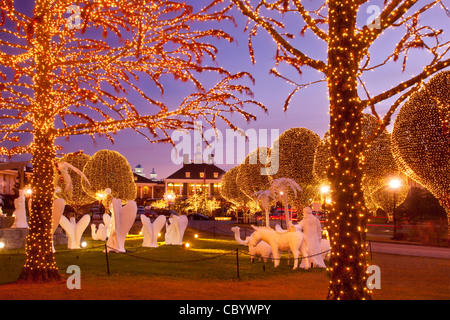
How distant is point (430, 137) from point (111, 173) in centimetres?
3303

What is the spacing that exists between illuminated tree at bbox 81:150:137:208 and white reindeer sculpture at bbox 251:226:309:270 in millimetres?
29842

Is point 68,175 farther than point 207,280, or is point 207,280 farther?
point 68,175

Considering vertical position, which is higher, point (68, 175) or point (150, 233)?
point (68, 175)

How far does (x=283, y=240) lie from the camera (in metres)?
14.3

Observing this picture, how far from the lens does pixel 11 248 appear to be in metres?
19.4

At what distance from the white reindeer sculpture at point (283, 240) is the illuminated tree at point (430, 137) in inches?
235

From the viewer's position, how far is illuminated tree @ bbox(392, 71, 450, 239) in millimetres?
15742

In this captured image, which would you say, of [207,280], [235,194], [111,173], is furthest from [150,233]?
[235,194]

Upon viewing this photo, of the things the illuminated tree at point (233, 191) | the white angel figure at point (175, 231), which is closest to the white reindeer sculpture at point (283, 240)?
the white angel figure at point (175, 231)

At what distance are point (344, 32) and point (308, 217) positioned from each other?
815 cm

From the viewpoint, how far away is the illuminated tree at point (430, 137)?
15742mm

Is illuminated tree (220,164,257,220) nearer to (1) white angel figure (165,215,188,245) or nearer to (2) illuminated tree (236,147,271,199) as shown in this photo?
(2) illuminated tree (236,147,271,199)

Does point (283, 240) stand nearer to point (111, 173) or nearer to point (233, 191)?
point (111, 173)
